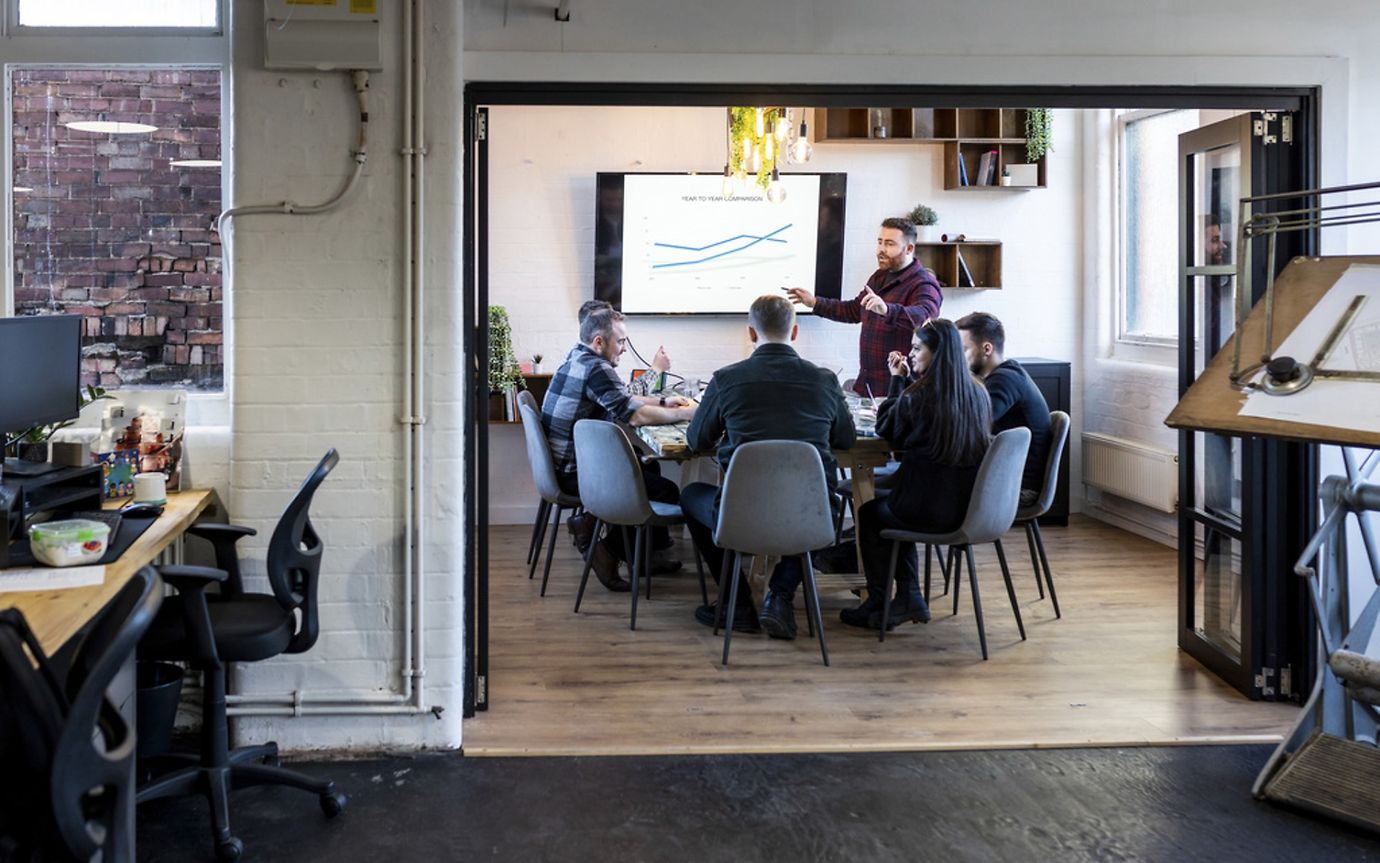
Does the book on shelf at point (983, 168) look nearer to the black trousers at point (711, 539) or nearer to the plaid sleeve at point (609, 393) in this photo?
the plaid sleeve at point (609, 393)

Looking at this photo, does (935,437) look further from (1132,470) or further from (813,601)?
(1132,470)

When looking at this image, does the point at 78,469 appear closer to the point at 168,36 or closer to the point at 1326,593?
the point at 168,36

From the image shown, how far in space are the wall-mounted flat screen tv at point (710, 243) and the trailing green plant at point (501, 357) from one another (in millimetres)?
661

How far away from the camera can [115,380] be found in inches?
166

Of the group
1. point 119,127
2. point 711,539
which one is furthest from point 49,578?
point 711,539

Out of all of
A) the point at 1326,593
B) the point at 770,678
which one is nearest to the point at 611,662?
the point at 770,678

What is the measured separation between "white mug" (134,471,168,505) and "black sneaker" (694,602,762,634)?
2.29m

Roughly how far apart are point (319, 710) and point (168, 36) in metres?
2.09

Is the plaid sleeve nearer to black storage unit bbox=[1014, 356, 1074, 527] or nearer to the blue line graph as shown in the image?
the blue line graph

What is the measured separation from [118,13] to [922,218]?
4.90 m

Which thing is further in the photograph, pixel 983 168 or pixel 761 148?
pixel 983 168

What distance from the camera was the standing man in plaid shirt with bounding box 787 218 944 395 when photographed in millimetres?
6891

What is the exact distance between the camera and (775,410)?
4.97 metres

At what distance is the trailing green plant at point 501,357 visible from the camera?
7.45 metres
